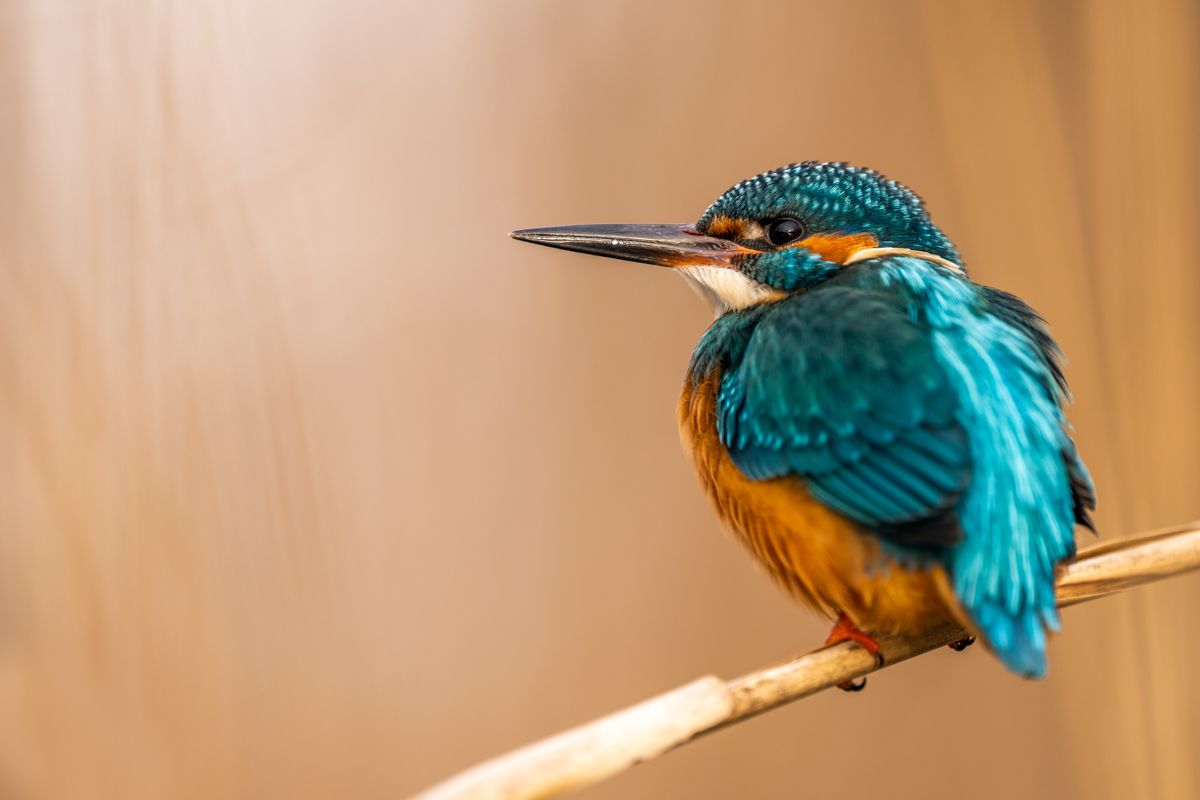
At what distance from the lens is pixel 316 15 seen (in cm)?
193

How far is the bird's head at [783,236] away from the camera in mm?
1497

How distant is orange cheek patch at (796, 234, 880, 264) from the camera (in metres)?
1.51

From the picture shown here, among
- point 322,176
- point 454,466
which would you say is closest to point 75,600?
point 454,466

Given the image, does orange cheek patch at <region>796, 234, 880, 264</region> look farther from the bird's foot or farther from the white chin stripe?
the bird's foot

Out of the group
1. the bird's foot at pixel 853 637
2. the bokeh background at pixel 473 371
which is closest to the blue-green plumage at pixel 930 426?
the bird's foot at pixel 853 637

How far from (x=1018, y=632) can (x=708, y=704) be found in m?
0.36

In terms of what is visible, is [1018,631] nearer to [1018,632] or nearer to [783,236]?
[1018,632]

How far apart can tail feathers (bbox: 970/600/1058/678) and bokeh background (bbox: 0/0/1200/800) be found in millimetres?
414

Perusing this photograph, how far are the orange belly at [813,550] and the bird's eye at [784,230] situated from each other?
22 centimetres

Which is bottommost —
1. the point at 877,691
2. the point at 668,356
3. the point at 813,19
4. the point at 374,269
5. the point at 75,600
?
the point at 877,691

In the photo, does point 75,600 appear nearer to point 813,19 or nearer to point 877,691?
point 877,691

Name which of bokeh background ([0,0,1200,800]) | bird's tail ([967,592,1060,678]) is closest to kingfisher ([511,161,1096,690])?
bird's tail ([967,592,1060,678])

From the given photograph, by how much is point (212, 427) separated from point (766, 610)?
0.95 metres

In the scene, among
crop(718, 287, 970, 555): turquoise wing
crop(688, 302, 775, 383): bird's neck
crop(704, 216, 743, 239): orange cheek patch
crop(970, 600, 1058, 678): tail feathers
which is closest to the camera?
crop(970, 600, 1058, 678): tail feathers
